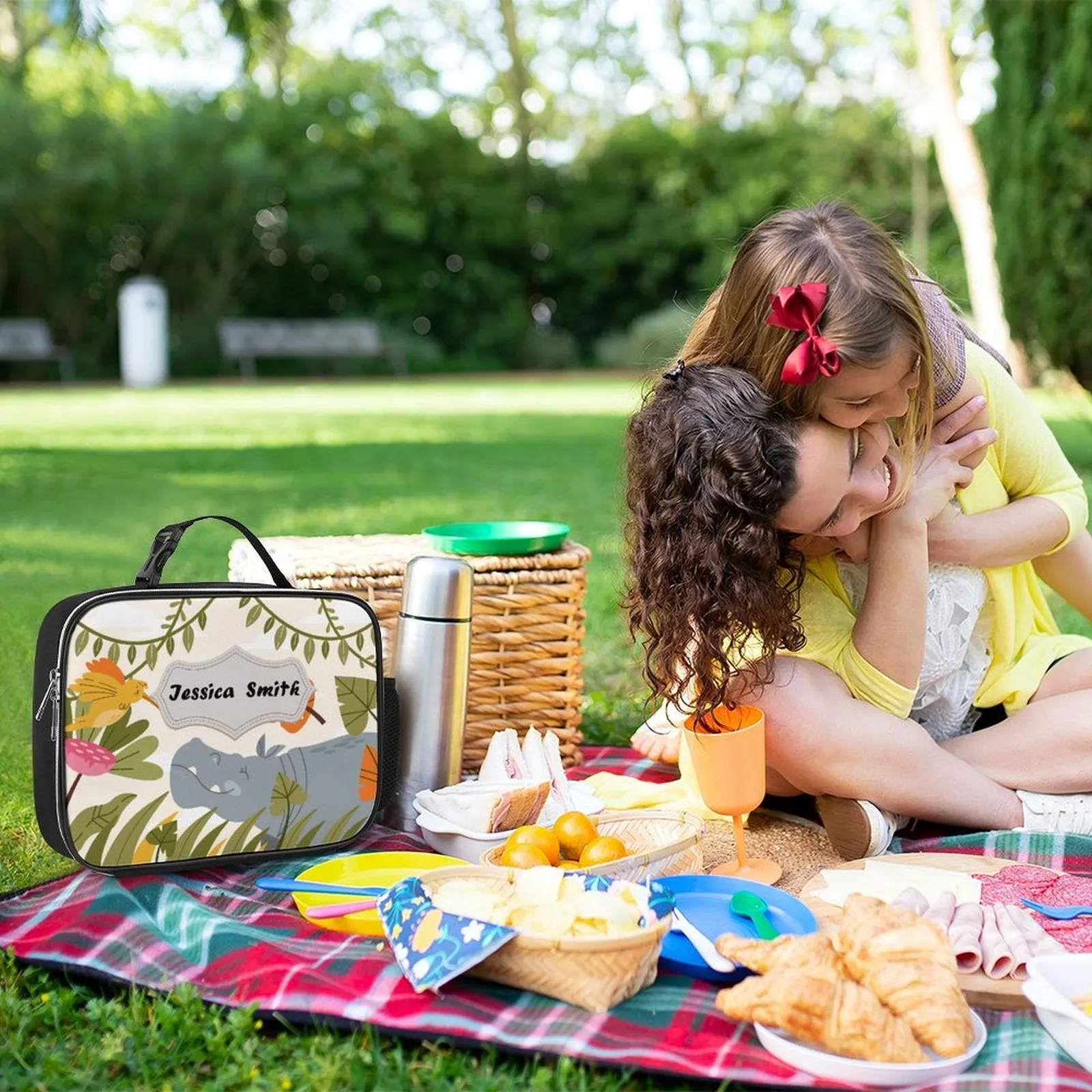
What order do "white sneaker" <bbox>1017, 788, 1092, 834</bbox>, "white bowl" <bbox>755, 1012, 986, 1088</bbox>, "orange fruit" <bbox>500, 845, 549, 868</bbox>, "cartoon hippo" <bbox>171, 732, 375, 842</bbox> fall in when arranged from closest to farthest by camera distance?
"white bowl" <bbox>755, 1012, 986, 1088</bbox>
"orange fruit" <bbox>500, 845, 549, 868</bbox>
"cartoon hippo" <bbox>171, 732, 375, 842</bbox>
"white sneaker" <bbox>1017, 788, 1092, 834</bbox>

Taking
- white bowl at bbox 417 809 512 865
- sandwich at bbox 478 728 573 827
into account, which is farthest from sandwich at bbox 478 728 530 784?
white bowl at bbox 417 809 512 865

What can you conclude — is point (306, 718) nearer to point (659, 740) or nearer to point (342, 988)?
point (342, 988)

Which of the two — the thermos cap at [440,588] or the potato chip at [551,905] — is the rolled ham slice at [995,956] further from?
the thermos cap at [440,588]

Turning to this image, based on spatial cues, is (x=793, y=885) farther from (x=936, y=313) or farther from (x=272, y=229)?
(x=272, y=229)

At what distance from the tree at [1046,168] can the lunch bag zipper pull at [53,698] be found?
635cm

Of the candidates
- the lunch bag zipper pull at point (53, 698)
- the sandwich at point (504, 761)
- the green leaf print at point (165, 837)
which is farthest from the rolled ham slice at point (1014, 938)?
the lunch bag zipper pull at point (53, 698)

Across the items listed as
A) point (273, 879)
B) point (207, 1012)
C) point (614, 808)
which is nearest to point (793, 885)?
point (614, 808)

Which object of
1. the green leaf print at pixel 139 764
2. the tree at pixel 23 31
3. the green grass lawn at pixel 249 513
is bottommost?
the green grass lawn at pixel 249 513

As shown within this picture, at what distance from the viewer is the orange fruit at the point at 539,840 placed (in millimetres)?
A: 1948

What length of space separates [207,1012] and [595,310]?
17.6m

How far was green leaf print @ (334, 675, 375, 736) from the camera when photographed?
213 cm

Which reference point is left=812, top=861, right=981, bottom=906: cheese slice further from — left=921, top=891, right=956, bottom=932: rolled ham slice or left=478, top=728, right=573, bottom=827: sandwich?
left=478, top=728, right=573, bottom=827: sandwich

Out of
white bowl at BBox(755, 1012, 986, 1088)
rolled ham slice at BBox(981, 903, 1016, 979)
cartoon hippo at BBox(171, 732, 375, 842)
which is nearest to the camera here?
white bowl at BBox(755, 1012, 986, 1088)

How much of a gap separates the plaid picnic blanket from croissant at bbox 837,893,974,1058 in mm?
54
